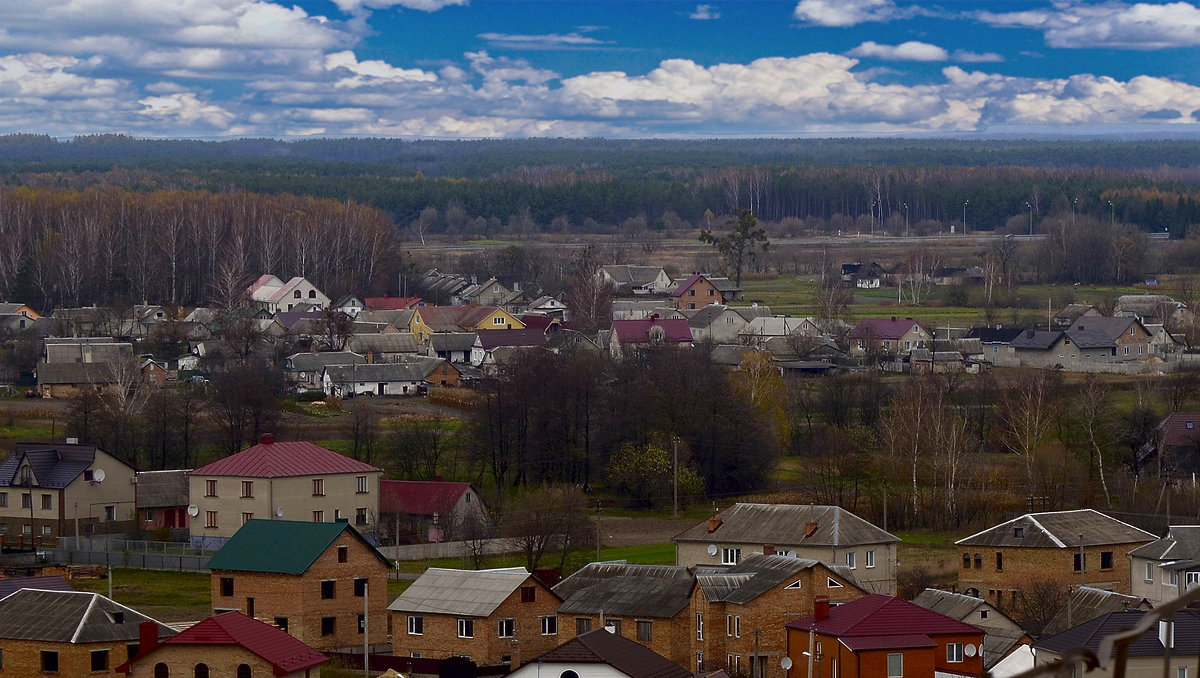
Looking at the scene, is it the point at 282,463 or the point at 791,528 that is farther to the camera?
the point at 282,463

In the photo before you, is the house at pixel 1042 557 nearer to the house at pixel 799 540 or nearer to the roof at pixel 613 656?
the house at pixel 799 540

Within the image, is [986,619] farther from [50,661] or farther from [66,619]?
[50,661]

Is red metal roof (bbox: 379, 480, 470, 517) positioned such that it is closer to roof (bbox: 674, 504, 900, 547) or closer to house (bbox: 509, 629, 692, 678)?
roof (bbox: 674, 504, 900, 547)

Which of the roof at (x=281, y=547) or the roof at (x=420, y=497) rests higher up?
the roof at (x=281, y=547)

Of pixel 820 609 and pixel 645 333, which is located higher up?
pixel 645 333

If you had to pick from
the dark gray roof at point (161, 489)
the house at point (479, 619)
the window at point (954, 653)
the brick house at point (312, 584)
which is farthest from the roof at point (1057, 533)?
the dark gray roof at point (161, 489)

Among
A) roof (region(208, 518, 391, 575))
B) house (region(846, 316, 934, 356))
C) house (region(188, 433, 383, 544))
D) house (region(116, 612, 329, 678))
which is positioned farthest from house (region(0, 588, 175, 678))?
house (region(846, 316, 934, 356))

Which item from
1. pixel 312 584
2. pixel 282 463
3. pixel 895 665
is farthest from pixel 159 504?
pixel 895 665
